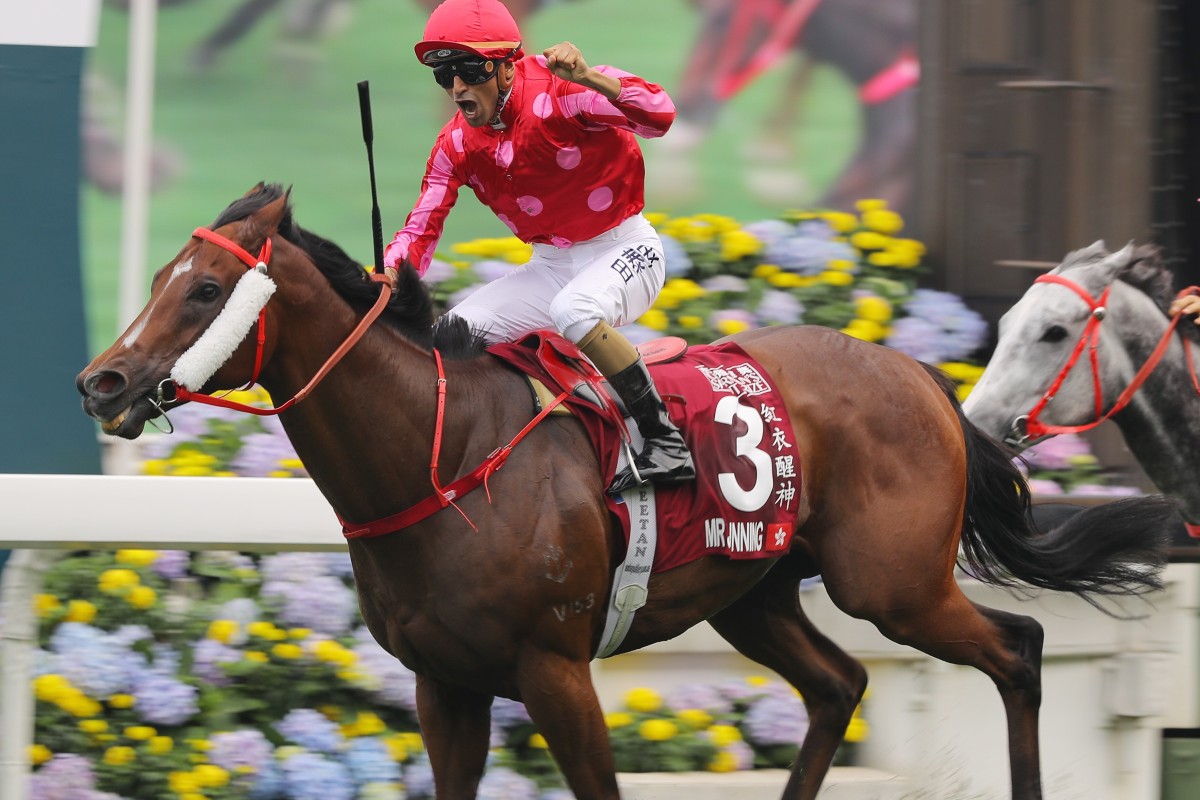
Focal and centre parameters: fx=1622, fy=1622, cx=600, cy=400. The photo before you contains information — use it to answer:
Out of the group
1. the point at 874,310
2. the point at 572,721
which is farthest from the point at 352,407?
the point at 874,310

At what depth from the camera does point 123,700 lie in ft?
14.7

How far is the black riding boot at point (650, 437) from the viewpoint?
4047mm

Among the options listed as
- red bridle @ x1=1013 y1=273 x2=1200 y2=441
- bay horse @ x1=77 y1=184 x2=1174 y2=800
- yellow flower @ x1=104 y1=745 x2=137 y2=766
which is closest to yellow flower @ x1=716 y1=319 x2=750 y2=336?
red bridle @ x1=1013 y1=273 x2=1200 y2=441

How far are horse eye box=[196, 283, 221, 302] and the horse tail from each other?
218 cm

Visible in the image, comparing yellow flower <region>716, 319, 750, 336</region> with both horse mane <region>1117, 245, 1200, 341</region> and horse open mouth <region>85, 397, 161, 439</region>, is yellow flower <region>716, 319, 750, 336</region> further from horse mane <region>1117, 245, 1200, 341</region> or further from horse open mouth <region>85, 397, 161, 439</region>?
horse open mouth <region>85, 397, 161, 439</region>

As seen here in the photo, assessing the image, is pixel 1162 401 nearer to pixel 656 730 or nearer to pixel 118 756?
pixel 656 730

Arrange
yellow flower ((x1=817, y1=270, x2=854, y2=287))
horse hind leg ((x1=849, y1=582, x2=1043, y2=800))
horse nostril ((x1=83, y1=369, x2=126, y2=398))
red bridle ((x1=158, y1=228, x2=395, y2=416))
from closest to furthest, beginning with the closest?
horse nostril ((x1=83, y1=369, x2=126, y2=398))
red bridle ((x1=158, y1=228, x2=395, y2=416))
horse hind leg ((x1=849, y1=582, x2=1043, y2=800))
yellow flower ((x1=817, y1=270, x2=854, y2=287))

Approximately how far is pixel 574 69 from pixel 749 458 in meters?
1.12

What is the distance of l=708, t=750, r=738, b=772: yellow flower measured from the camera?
16.0ft

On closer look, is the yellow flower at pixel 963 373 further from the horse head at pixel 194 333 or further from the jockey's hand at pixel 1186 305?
the horse head at pixel 194 333

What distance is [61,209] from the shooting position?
19.0 ft

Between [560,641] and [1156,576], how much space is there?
78.1 inches

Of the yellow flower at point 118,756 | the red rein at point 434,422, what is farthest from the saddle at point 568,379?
the yellow flower at point 118,756

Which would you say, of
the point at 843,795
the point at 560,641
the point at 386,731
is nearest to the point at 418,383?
the point at 560,641
